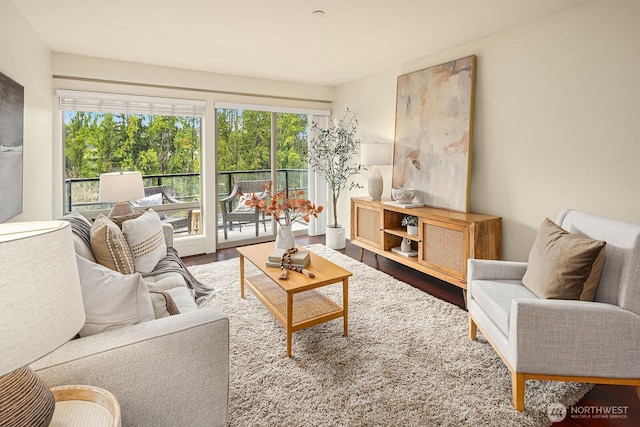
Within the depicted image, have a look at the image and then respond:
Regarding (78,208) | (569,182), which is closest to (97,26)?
(78,208)

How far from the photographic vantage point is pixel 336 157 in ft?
17.9

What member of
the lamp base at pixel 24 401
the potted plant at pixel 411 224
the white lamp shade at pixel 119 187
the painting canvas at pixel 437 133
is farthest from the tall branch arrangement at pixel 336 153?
the lamp base at pixel 24 401

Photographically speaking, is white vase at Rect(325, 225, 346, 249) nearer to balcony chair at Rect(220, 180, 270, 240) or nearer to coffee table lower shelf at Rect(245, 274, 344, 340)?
balcony chair at Rect(220, 180, 270, 240)

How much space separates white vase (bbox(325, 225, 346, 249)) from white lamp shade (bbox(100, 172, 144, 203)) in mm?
2537

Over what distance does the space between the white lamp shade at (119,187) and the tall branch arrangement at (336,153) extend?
2546 mm

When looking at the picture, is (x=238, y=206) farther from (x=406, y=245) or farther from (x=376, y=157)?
(x=406, y=245)

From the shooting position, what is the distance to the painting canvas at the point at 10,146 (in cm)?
226

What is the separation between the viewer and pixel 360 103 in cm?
507

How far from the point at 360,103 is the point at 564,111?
2.76 m

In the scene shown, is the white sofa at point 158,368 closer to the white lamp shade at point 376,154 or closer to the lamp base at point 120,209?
the lamp base at point 120,209

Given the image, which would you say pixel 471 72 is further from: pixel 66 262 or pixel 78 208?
pixel 78 208

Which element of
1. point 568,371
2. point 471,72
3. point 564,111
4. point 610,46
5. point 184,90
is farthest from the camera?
point 184,90

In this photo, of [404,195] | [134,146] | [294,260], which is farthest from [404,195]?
[134,146]

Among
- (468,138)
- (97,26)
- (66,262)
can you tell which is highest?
(97,26)
